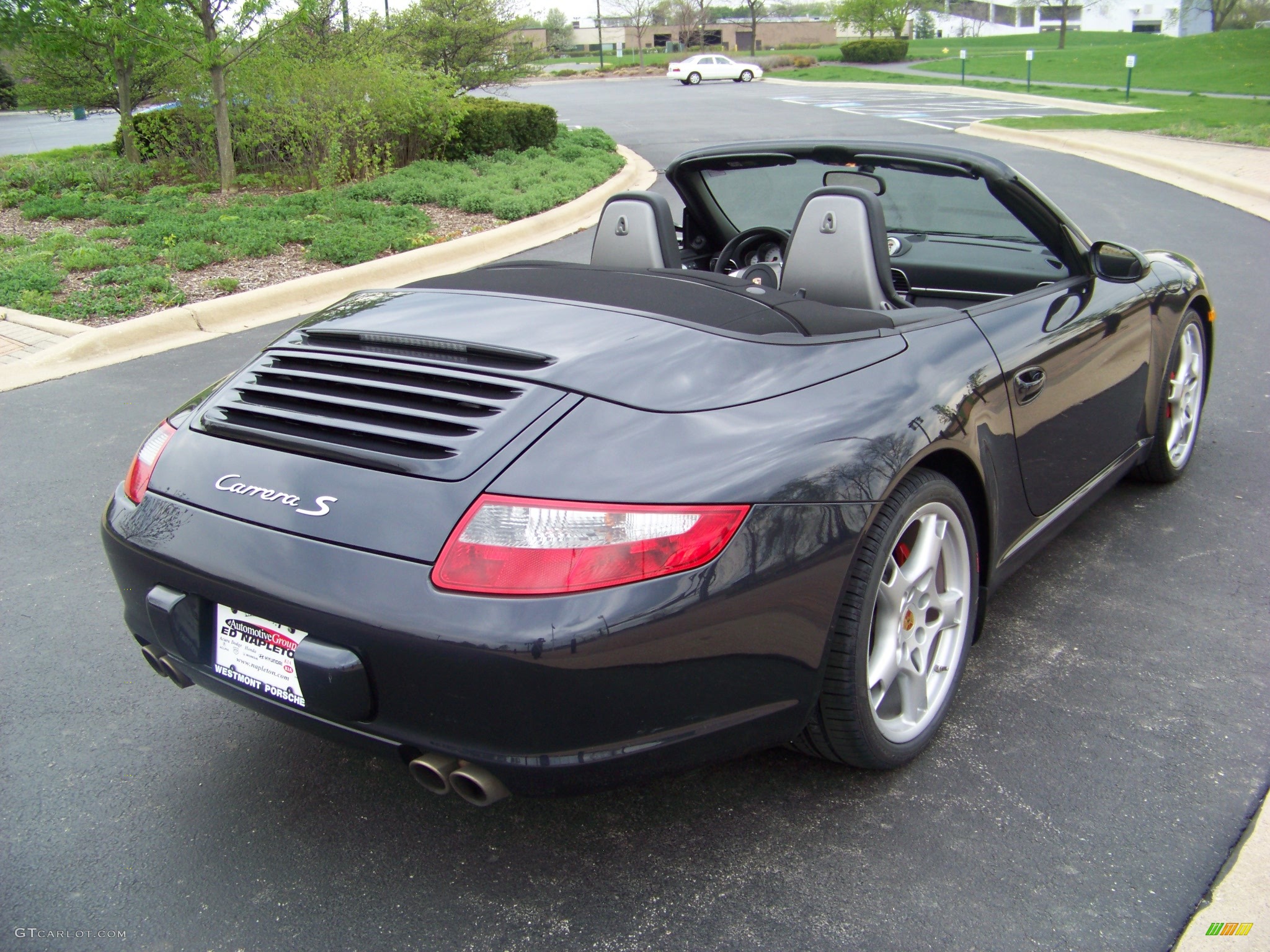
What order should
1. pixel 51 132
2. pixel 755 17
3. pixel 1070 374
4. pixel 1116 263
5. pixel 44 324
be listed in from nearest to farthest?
pixel 1070 374 → pixel 1116 263 → pixel 44 324 → pixel 51 132 → pixel 755 17

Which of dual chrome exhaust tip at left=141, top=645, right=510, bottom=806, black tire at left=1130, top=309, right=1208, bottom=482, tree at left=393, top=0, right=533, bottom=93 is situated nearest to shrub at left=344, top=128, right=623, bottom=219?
tree at left=393, top=0, right=533, bottom=93

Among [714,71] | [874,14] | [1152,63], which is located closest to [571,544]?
[714,71]

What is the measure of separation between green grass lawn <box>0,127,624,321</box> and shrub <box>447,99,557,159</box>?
1.48ft

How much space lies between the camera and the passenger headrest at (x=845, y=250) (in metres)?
2.93

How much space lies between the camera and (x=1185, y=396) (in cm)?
432

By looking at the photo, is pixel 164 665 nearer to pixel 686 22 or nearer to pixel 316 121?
pixel 316 121

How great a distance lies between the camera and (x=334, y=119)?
1214 cm

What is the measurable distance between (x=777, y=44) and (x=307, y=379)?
8832 cm

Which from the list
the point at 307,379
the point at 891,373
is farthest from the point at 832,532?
the point at 307,379

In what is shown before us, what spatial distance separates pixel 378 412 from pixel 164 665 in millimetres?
773

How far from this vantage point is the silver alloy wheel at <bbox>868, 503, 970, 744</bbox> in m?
2.44

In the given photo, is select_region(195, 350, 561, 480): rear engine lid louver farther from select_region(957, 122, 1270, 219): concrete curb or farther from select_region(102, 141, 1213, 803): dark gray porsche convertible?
select_region(957, 122, 1270, 219): concrete curb

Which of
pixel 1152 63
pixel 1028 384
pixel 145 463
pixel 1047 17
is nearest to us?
pixel 145 463

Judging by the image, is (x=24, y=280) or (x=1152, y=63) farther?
(x=1152, y=63)
